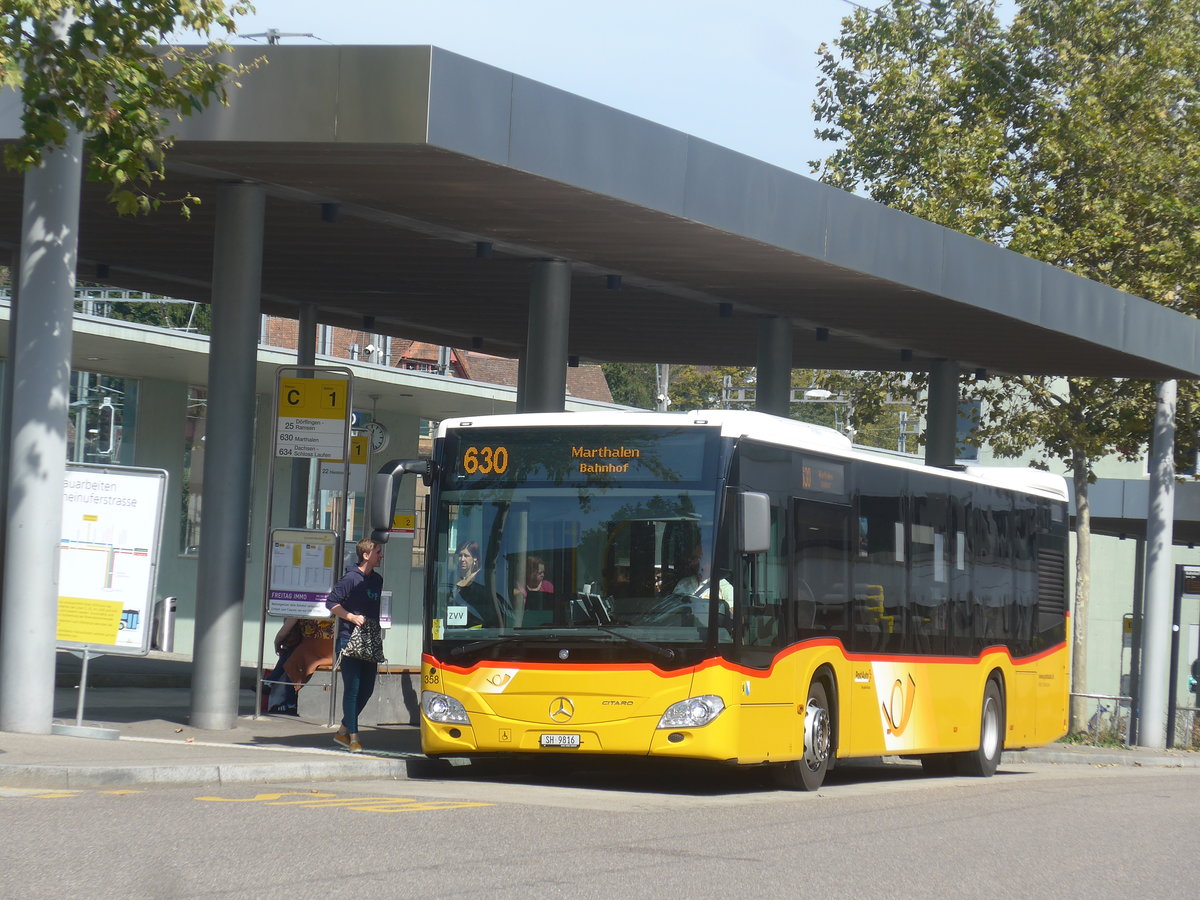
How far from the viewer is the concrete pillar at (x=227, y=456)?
15.8 m

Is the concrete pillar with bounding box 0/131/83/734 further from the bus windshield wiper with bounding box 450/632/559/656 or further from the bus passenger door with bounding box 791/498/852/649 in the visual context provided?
the bus passenger door with bounding box 791/498/852/649

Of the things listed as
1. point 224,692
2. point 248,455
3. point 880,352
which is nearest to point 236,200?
point 248,455

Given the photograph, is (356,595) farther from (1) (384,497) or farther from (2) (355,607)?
(1) (384,497)

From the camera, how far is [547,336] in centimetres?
1877

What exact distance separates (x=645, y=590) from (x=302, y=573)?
5.09 metres

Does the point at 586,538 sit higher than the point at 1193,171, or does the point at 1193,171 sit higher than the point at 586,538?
the point at 1193,171

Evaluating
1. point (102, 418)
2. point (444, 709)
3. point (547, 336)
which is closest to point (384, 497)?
point (444, 709)

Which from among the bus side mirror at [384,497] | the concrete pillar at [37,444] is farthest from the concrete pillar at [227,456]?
the bus side mirror at [384,497]

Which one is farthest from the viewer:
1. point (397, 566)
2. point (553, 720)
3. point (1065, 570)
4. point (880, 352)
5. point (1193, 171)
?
point (397, 566)

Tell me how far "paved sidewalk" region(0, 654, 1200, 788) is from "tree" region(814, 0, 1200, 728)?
1500 cm

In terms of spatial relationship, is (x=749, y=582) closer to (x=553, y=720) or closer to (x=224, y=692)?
(x=553, y=720)

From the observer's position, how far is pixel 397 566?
34031 millimetres

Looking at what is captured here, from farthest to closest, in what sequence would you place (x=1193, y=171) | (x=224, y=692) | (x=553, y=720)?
(x=1193, y=171)
(x=224, y=692)
(x=553, y=720)

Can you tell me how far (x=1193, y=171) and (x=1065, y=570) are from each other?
10.9 meters
